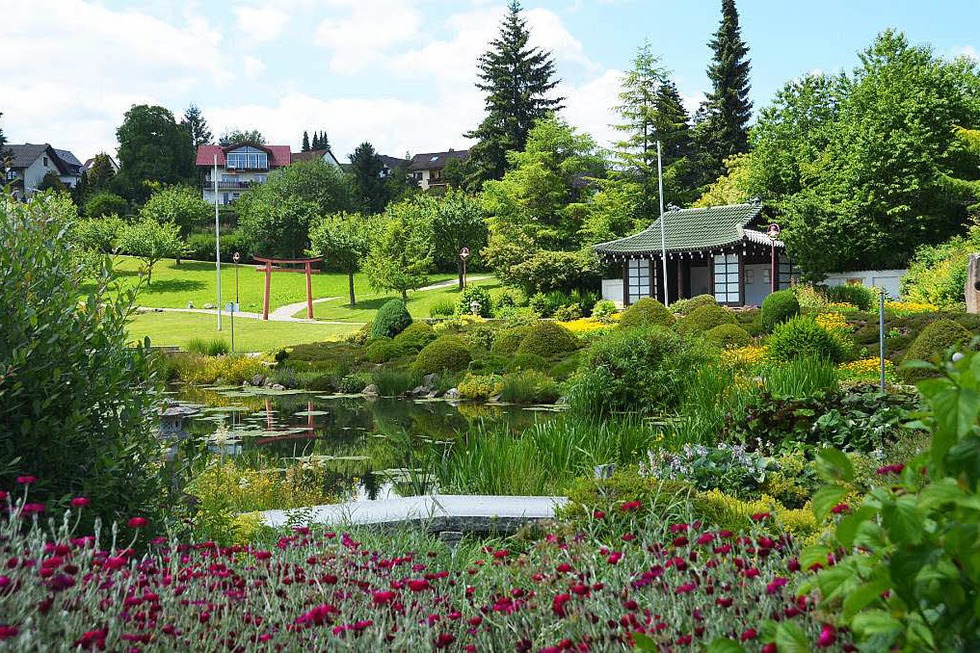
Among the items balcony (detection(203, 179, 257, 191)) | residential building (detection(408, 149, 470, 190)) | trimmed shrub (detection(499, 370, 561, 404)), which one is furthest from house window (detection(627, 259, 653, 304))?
balcony (detection(203, 179, 257, 191))

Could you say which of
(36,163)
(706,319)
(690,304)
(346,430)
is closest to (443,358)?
(706,319)

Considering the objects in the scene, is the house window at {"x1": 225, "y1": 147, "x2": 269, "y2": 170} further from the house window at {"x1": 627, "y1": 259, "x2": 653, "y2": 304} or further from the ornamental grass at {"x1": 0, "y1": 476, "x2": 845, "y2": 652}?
the ornamental grass at {"x1": 0, "y1": 476, "x2": 845, "y2": 652}

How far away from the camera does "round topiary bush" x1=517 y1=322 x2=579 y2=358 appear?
57.1 ft

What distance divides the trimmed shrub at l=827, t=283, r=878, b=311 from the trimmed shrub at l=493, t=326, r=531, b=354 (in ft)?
33.1

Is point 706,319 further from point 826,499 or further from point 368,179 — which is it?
point 368,179

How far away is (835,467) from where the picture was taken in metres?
1.59

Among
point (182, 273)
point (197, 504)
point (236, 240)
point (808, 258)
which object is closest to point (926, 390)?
point (197, 504)

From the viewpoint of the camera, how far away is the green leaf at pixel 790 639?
1.46m

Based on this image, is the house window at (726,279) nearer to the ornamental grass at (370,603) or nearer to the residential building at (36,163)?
the ornamental grass at (370,603)

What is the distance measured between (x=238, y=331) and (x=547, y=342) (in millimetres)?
16090

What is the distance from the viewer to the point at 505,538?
4.50 meters

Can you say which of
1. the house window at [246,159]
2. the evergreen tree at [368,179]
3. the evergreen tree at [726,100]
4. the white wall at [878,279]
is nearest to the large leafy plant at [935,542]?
the white wall at [878,279]

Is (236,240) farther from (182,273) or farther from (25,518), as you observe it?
(25,518)

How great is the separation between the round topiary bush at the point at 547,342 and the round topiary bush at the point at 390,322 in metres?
5.12
